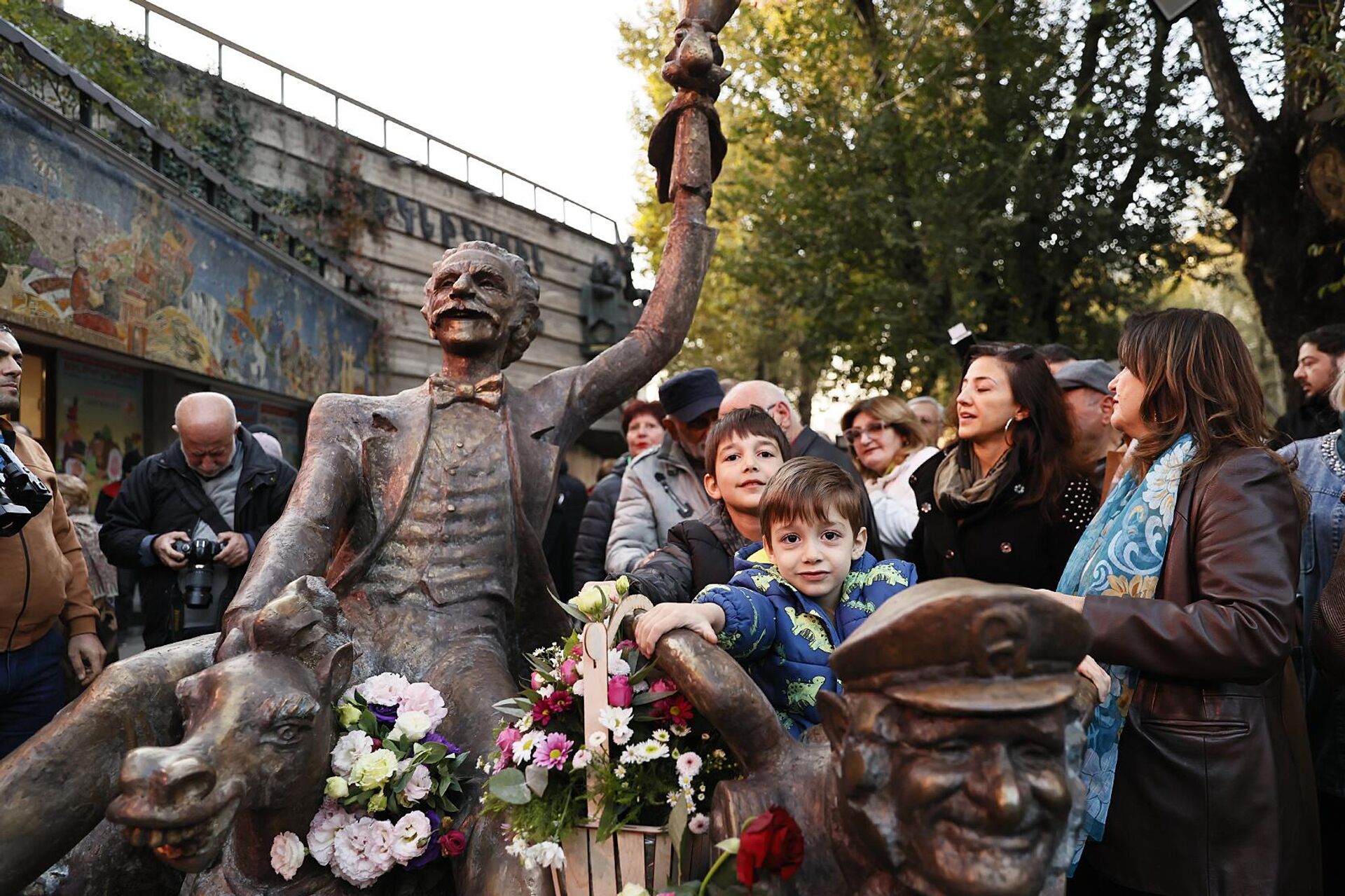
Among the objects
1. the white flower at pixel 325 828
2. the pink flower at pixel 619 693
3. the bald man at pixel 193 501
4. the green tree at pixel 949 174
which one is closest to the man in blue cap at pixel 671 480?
the bald man at pixel 193 501

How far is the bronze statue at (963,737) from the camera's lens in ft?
4.58

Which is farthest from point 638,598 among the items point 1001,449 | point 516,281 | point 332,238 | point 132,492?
point 332,238

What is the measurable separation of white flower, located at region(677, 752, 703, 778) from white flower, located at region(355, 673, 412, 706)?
788 millimetres

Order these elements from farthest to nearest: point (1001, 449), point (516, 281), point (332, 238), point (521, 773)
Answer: point (332, 238) → point (1001, 449) → point (516, 281) → point (521, 773)

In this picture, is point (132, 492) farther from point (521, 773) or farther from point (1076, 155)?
point (1076, 155)

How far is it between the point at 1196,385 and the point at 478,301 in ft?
5.90

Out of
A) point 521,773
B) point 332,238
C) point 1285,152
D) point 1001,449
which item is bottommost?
point 521,773

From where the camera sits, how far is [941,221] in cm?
1448

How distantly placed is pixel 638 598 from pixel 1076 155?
13.8m

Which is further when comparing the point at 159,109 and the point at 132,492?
the point at 159,109

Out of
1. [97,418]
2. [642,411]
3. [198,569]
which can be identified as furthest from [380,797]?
[97,418]

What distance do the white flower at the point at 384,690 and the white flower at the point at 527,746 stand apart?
1.56ft

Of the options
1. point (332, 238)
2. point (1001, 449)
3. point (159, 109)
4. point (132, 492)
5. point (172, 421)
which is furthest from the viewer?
point (332, 238)

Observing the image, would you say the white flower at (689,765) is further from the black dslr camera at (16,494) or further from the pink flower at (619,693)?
the black dslr camera at (16,494)
